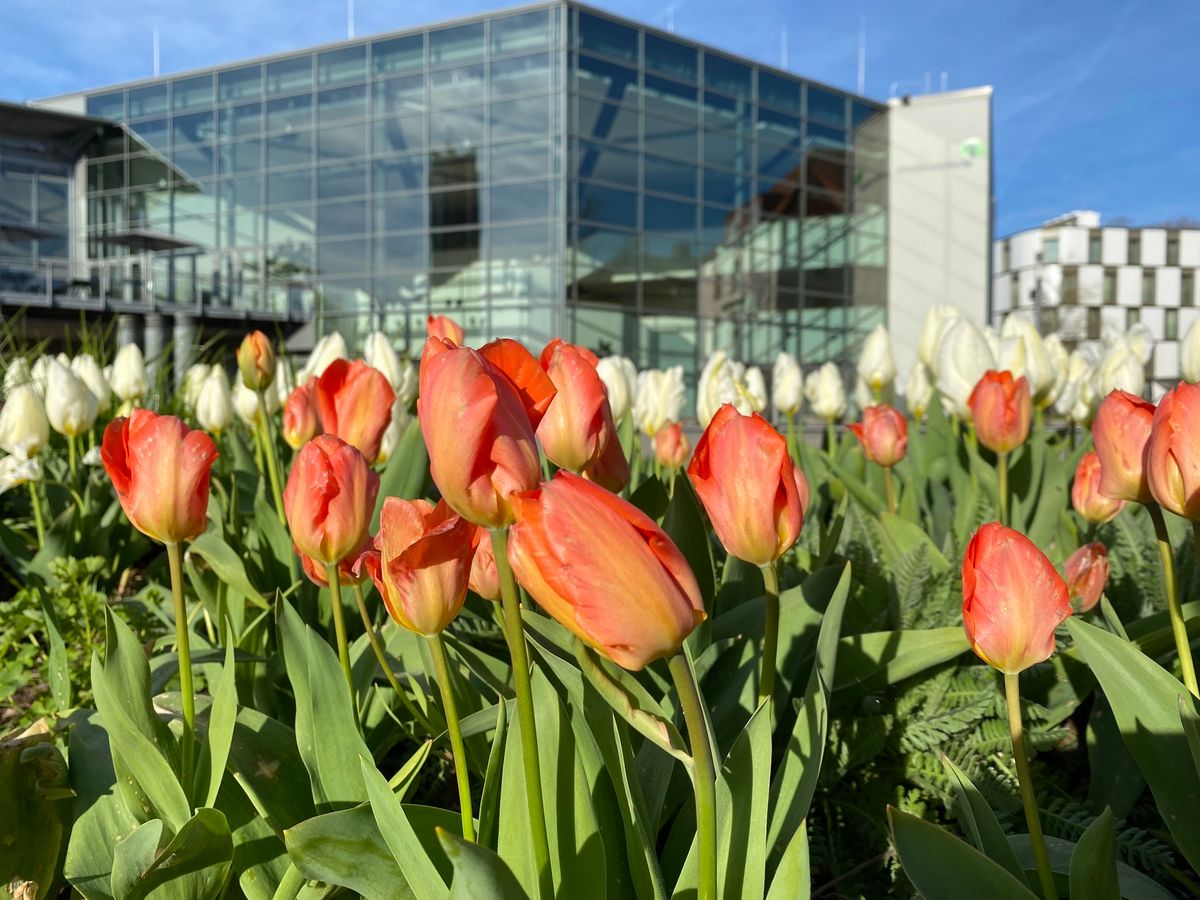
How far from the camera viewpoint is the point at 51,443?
9.91 ft

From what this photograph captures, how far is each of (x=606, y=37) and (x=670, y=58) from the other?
1291mm

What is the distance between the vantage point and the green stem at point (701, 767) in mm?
467

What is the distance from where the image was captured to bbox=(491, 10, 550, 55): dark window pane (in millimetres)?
13867

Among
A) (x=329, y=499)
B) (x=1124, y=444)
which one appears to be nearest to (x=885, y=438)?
(x=1124, y=444)

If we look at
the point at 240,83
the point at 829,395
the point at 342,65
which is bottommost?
the point at 829,395

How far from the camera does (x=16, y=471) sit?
1.85 m

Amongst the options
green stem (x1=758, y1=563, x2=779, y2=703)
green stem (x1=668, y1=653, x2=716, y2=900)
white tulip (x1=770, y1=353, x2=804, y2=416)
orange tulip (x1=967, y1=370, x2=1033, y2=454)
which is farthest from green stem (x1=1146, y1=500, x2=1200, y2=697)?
white tulip (x1=770, y1=353, x2=804, y2=416)

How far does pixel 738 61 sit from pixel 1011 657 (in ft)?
55.3

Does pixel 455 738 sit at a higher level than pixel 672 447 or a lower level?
lower

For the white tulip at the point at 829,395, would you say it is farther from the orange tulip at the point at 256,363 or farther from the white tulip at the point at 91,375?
the white tulip at the point at 91,375

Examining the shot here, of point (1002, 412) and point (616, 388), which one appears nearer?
point (1002, 412)

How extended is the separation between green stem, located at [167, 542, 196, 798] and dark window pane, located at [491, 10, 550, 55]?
14.6m

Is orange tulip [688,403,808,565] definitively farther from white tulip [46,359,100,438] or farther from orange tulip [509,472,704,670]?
white tulip [46,359,100,438]

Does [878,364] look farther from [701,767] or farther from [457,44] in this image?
[457,44]
